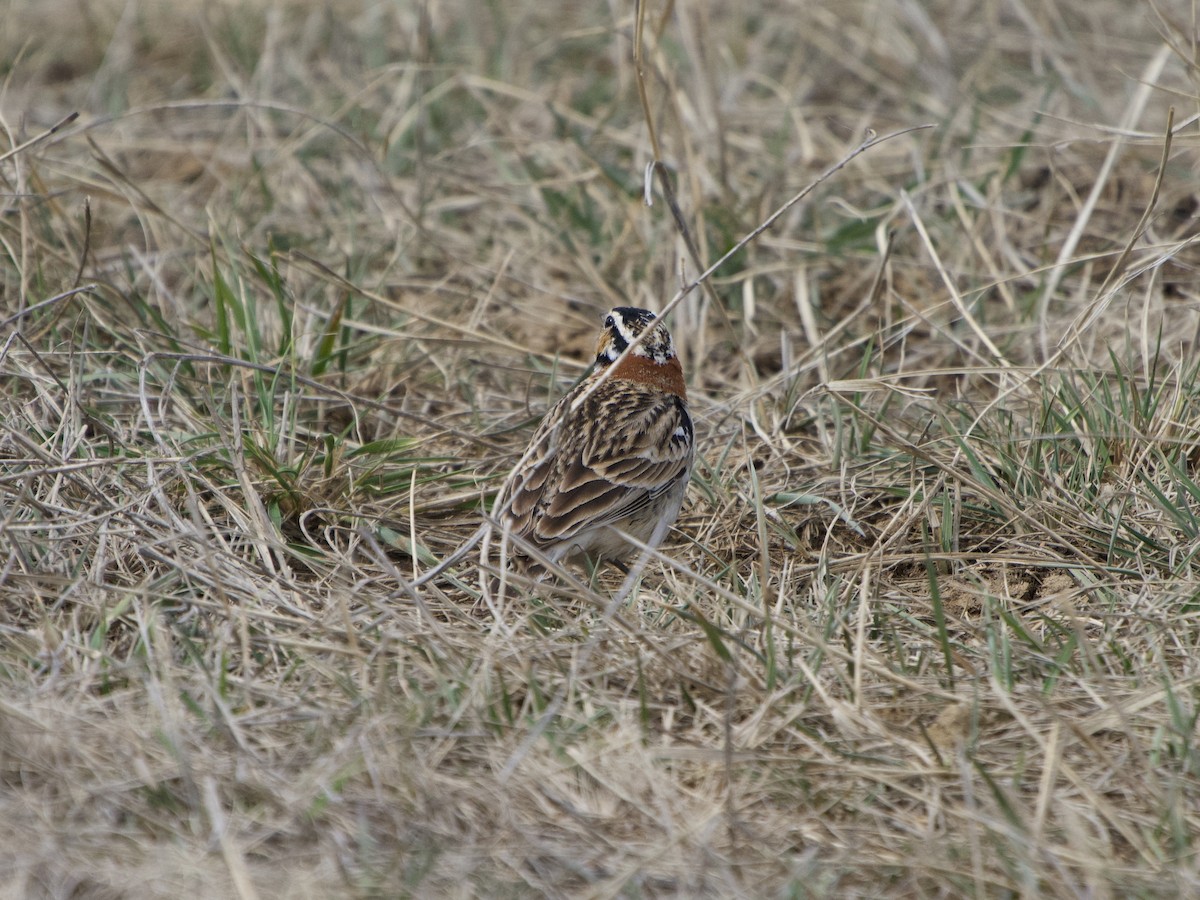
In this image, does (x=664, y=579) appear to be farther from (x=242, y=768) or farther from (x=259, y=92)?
(x=259, y=92)

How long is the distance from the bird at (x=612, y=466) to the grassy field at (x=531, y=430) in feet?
0.91

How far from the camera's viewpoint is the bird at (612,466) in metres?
4.96

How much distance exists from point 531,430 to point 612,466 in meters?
0.90

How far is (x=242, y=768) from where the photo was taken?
340cm

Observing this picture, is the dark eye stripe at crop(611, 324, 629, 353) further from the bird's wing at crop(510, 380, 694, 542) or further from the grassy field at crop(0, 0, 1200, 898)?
the grassy field at crop(0, 0, 1200, 898)

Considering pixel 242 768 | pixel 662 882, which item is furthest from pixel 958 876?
pixel 242 768

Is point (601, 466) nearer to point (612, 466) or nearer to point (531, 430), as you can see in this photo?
point (612, 466)

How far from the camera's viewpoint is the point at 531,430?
5.94 m

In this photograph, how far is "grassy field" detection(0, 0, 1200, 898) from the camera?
3367 millimetres

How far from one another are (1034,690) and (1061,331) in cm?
288

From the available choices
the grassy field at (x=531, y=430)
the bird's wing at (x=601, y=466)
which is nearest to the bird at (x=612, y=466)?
the bird's wing at (x=601, y=466)

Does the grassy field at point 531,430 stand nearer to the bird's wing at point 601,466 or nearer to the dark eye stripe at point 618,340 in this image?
the bird's wing at point 601,466

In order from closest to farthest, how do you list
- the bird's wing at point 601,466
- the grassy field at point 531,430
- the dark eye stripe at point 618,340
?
the grassy field at point 531,430, the bird's wing at point 601,466, the dark eye stripe at point 618,340

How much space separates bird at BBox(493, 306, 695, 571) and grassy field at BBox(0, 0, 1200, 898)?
10.9 inches
